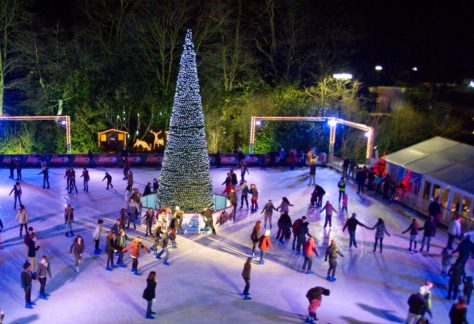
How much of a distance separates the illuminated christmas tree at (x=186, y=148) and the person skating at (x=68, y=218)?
3.31 meters

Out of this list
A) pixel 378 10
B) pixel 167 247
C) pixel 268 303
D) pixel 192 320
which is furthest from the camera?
pixel 378 10

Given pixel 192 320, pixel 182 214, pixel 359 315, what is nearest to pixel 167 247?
pixel 182 214

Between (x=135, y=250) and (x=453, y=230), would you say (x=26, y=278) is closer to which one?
(x=135, y=250)

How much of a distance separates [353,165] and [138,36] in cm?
1715

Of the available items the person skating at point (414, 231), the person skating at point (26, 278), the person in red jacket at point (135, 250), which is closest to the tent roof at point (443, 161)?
the person skating at point (414, 231)

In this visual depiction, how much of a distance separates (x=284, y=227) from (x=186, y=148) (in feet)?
14.5

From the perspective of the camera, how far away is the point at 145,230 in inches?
727

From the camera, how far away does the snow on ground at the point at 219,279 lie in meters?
12.7

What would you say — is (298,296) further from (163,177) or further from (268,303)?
(163,177)

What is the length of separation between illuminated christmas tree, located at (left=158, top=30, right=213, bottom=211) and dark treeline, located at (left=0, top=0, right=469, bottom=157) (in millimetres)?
16717

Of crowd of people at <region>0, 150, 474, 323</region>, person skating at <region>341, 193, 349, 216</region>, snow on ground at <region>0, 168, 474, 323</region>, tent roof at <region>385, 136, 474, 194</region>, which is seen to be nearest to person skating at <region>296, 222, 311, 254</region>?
crowd of people at <region>0, 150, 474, 323</region>

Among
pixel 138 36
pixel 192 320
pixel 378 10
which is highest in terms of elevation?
pixel 378 10

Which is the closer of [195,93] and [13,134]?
[195,93]

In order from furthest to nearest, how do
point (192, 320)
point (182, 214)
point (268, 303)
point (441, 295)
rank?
point (182, 214)
point (441, 295)
point (268, 303)
point (192, 320)
